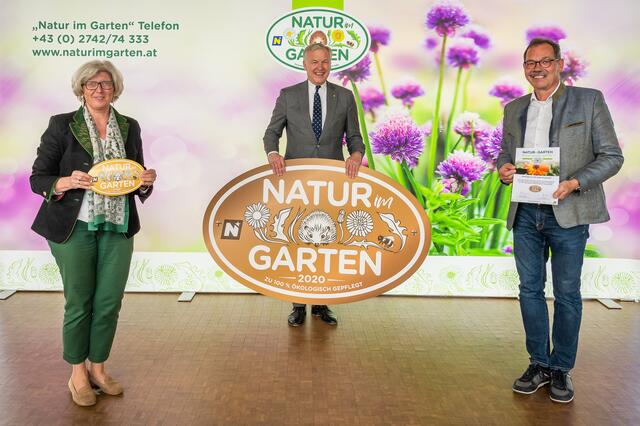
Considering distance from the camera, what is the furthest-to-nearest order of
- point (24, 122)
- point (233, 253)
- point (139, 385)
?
point (24, 122) < point (233, 253) < point (139, 385)

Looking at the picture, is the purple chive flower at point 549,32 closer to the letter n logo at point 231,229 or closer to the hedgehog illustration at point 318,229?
the hedgehog illustration at point 318,229

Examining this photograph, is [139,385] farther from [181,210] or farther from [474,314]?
[474,314]

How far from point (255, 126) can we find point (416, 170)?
46.6 inches

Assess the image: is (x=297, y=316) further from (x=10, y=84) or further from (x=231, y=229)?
(x=10, y=84)

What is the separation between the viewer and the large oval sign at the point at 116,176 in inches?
105

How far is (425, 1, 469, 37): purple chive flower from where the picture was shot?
449 centimetres

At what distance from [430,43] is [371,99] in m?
0.56

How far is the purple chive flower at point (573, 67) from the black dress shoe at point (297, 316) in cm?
242

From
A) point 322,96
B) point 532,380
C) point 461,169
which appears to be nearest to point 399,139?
point 461,169

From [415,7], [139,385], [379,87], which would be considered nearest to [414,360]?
[139,385]

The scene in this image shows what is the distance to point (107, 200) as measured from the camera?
8.95 feet

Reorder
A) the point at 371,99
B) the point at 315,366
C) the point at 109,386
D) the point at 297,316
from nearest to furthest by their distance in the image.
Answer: the point at 109,386, the point at 315,366, the point at 297,316, the point at 371,99

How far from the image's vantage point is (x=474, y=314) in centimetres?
426

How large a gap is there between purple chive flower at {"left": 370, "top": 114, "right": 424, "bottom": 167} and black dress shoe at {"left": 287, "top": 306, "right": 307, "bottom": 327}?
129 cm
